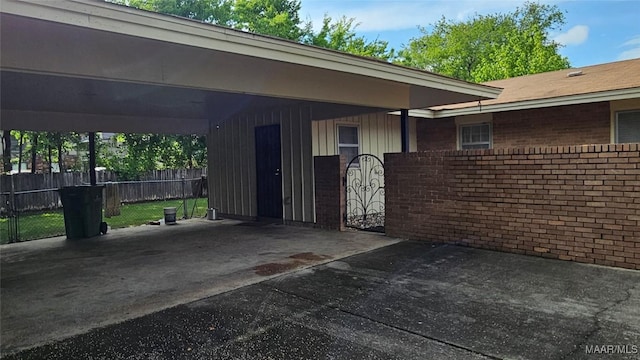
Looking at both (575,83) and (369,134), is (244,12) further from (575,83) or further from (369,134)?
(575,83)

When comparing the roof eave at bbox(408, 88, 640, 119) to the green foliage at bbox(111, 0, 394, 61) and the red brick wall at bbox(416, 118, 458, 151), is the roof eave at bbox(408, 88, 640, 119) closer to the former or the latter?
the red brick wall at bbox(416, 118, 458, 151)

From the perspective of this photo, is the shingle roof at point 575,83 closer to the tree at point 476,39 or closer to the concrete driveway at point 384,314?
the concrete driveway at point 384,314

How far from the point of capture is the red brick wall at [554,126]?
8859 millimetres

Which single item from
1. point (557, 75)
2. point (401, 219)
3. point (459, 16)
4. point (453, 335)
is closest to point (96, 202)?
point (401, 219)

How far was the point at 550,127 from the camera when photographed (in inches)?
378

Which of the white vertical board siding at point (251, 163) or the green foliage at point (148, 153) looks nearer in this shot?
the white vertical board siding at point (251, 163)

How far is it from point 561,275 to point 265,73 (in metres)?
4.61

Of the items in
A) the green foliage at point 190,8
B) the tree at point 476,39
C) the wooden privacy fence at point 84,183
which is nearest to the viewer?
the wooden privacy fence at point 84,183

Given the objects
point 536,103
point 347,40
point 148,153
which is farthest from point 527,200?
point 347,40

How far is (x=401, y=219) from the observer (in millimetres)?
7195

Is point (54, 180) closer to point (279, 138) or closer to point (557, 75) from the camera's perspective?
point (279, 138)

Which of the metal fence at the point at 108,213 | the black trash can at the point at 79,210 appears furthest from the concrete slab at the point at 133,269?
the metal fence at the point at 108,213

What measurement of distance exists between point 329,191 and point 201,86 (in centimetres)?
376

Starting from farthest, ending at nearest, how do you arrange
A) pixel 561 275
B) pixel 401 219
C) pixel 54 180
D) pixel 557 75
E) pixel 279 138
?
pixel 54 180, pixel 557 75, pixel 279 138, pixel 401 219, pixel 561 275
